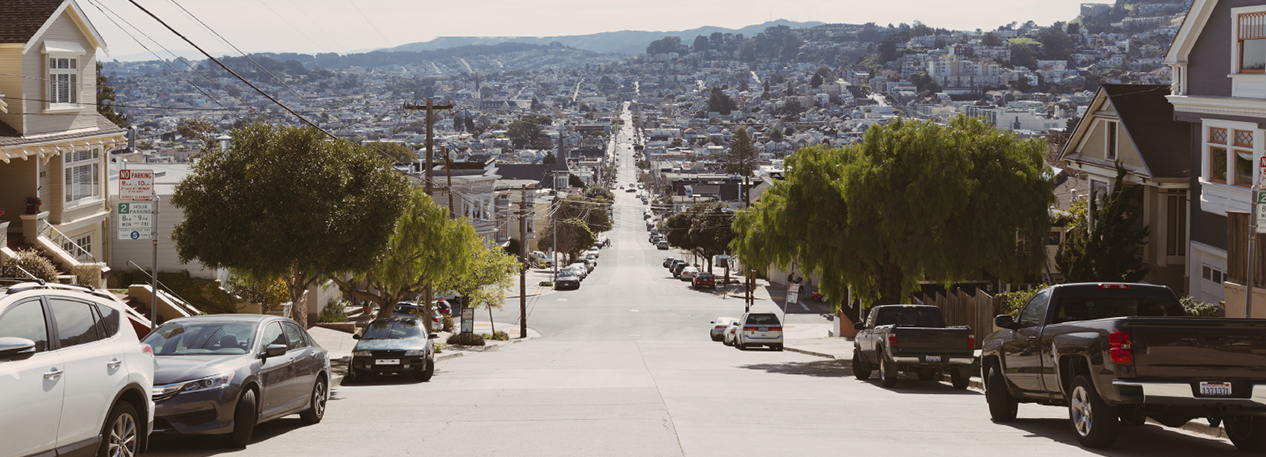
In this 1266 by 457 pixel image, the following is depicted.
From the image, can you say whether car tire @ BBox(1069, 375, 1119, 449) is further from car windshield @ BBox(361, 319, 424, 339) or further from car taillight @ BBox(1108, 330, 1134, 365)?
car windshield @ BBox(361, 319, 424, 339)

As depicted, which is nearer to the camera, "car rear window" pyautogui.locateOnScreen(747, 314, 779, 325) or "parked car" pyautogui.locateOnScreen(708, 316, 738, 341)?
"car rear window" pyautogui.locateOnScreen(747, 314, 779, 325)

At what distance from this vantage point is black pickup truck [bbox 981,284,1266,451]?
10461mm

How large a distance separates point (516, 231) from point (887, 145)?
82.9 m

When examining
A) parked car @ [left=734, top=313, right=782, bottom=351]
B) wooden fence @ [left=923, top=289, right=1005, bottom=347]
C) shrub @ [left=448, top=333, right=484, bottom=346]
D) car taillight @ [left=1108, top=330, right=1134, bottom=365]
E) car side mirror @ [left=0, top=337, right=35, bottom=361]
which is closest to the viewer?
car side mirror @ [left=0, top=337, right=35, bottom=361]

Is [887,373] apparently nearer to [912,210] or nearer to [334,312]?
[912,210]

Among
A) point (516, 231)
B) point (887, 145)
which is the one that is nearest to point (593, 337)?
point (887, 145)

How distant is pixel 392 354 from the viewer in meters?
22.5

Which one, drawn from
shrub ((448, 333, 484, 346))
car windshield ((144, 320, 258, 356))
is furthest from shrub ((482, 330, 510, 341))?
car windshield ((144, 320, 258, 356))

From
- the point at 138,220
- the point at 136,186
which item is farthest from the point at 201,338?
the point at 138,220

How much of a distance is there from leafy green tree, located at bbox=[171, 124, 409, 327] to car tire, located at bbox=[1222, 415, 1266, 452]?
16.6 meters

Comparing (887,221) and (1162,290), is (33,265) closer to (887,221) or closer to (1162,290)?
(887,221)

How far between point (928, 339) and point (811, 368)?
26.8 ft

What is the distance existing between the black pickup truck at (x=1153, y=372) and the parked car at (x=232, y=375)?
8.95 m

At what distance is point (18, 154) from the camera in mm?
25453
